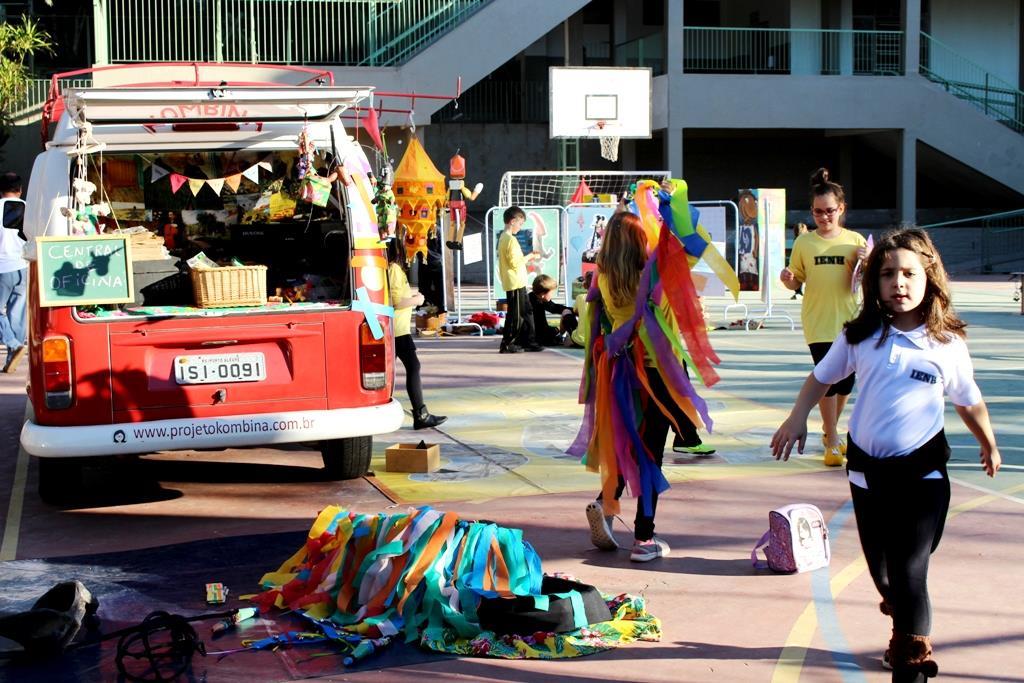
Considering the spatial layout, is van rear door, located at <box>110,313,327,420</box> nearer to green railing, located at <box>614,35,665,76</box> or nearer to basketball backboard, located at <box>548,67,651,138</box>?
basketball backboard, located at <box>548,67,651,138</box>

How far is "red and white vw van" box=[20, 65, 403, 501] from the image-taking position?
24.0 feet

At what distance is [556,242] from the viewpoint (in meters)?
19.1

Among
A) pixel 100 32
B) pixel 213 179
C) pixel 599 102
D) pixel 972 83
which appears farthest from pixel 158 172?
pixel 972 83

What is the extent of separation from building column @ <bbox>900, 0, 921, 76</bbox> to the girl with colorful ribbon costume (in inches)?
1033

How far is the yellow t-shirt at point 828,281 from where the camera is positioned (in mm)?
8211

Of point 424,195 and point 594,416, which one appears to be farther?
point 424,195

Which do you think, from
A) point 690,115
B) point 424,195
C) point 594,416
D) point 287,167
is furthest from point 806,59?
point 594,416

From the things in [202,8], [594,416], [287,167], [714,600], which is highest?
[202,8]

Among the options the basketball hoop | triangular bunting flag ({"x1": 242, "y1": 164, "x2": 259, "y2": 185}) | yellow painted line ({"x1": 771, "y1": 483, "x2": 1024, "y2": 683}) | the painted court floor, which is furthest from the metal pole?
yellow painted line ({"x1": 771, "y1": 483, "x2": 1024, "y2": 683})

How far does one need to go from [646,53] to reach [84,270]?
1033 inches

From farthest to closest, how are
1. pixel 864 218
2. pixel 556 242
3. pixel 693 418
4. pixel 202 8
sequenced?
pixel 864 218 < pixel 202 8 < pixel 556 242 < pixel 693 418

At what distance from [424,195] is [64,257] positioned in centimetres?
943

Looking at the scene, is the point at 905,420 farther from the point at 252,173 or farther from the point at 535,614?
the point at 252,173

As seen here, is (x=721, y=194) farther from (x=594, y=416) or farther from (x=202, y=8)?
(x=594, y=416)
